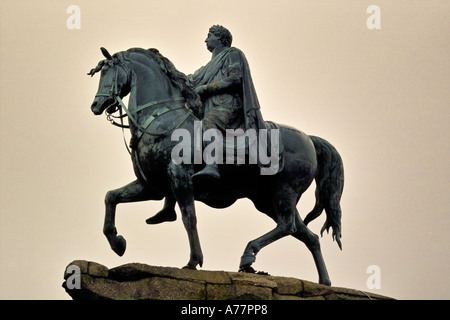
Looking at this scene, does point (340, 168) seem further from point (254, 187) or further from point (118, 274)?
point (118, 274)

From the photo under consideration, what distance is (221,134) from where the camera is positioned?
22.1 meters

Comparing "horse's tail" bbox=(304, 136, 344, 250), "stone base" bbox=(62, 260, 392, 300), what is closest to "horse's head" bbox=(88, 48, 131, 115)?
"stone base" bbox=(62, 260, 392, 300)

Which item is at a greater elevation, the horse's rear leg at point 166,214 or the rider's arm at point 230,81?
the rider's arm at point 230,81

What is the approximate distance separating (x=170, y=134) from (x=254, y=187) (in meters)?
1.60

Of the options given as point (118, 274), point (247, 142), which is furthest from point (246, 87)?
point (118, 274)

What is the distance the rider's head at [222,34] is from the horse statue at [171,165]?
1.05 metres

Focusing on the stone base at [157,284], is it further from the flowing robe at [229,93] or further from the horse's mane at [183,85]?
the horse's mane at [183,85]

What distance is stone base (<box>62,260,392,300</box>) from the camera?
20625 mm

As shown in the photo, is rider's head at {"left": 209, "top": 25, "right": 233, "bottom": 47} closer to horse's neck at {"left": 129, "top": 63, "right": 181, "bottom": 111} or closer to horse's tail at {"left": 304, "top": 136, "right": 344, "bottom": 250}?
horse's neck at {"left": 129, "top": 63, "right": 181, "bottom": 111}

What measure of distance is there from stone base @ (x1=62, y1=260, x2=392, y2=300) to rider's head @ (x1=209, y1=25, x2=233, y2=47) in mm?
3913

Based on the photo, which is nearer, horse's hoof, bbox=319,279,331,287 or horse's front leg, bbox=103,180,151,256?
horse's front leg, bbox=103,180,151,256

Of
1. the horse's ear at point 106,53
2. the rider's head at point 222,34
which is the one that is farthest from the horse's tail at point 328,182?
the horse's ear at point 106,53

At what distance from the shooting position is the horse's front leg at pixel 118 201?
2223 centimetres

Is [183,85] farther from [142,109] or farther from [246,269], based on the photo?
[246,269]
